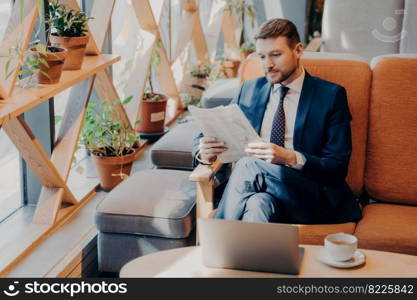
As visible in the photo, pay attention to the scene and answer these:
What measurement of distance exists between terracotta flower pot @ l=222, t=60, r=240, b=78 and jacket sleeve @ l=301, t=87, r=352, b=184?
11.5ft

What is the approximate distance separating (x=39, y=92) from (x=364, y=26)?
111 inches

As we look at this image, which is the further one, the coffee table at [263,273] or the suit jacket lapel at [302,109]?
the suit jacket lapel at [302,109]

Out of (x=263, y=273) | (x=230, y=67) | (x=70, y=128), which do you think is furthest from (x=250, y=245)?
(x=230, y=67)

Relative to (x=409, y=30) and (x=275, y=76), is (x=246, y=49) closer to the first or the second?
(x=409, y=30)

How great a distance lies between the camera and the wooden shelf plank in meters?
2.60

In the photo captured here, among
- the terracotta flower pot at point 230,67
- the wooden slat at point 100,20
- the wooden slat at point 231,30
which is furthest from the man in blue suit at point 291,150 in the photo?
the wooden slat at point 231,30

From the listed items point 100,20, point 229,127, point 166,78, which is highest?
point 100,20

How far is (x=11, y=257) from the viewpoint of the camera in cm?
291

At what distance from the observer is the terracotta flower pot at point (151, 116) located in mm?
4625

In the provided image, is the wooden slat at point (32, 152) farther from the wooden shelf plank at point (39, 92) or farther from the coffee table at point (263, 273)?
the coffee table at point (263, 273)

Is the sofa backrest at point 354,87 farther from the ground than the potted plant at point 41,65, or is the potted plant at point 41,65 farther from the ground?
the potted plant at point 41,65

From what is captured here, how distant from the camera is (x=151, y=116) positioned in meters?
4.66

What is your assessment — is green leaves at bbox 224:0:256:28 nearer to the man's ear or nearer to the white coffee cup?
the man's ear

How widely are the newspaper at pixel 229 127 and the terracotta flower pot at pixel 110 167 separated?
110cm
